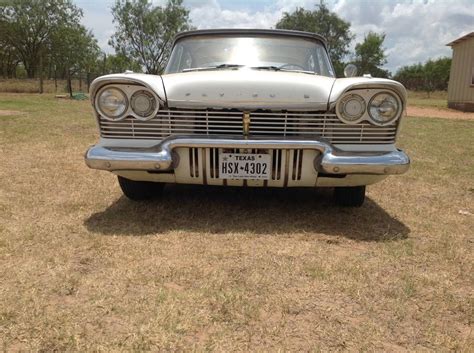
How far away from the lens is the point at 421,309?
202cm

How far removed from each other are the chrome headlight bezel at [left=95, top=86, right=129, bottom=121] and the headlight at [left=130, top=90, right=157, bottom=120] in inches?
1.9

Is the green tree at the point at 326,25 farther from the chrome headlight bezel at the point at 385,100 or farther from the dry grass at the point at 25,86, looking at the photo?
the chrome headlight bezel at the point at 385,100

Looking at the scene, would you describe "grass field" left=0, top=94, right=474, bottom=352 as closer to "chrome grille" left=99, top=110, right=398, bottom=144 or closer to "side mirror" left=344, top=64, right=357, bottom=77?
"chrome grille" left=99, top=110, right=398, bottom=144

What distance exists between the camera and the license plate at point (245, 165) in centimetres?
292

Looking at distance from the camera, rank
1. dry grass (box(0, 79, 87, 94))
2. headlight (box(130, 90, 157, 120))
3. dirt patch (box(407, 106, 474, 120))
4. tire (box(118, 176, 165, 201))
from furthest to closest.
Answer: dry grass (box(0, 79, 87, 94)) → dirt patch (box(407, 106, 474, 120)) → tire (box(118, 176, 165, 201)) → headlight (box(130, 90, 157, 120))

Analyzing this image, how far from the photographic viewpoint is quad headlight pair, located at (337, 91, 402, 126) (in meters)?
2.95

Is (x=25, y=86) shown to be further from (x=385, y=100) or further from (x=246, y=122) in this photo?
(x=385, y=100)

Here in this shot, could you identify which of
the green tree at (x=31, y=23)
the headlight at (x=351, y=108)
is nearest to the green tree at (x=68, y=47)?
the green tree at (x=31, y=23)

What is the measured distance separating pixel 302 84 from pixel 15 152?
4.03 metres

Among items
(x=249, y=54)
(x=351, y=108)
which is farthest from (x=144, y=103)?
(x=351, y=108)

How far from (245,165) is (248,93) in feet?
1.51

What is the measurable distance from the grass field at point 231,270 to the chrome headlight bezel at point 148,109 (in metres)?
0.72

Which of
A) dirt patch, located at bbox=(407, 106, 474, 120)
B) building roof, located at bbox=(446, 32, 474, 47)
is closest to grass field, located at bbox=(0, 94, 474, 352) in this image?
dirt patch, located at bbox=(407, 106, 474, 120)

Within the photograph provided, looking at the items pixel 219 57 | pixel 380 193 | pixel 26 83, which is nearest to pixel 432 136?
pixel 380 193
